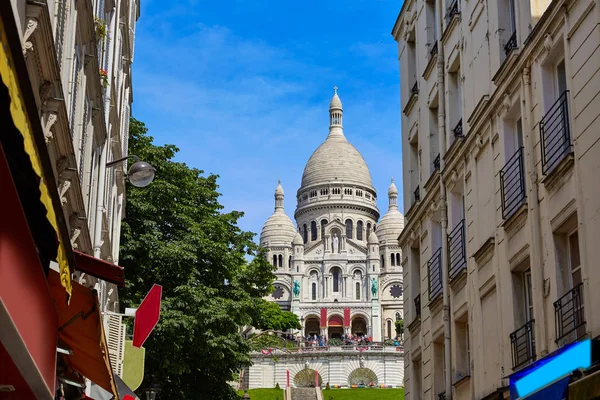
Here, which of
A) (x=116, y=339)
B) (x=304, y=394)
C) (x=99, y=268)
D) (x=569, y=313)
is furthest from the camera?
(x=304, y=394)

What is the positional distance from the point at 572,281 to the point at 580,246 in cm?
85

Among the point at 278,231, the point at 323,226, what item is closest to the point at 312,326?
the point at 323,226

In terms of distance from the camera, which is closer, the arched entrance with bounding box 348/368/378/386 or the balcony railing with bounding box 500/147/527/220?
the balcony railing with bounding box 500/147/527/220

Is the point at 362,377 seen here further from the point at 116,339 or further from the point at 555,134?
the point at 555,134

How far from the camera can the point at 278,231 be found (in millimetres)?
166375

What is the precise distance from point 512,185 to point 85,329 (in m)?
6.64

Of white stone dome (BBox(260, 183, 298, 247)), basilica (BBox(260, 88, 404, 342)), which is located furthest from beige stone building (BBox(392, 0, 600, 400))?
white stone dome (BBox(260, 183, 298, 247))

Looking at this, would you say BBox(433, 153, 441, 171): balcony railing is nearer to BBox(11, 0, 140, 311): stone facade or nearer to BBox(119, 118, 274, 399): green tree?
BBox(11, 0, 140, 311): stone facade

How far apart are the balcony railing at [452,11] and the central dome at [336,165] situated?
146 meters

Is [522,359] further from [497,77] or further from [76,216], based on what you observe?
[76,216]

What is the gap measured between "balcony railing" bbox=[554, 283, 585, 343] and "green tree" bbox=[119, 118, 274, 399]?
2026 centimetres

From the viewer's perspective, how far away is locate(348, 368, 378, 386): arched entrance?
105 metres

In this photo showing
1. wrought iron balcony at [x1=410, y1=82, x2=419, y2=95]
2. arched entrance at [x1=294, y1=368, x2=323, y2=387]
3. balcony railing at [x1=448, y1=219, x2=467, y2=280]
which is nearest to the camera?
balcony railing at [x1=448, y1=219, x2=467, y2=280]

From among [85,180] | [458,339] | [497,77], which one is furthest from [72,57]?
[458,339]
